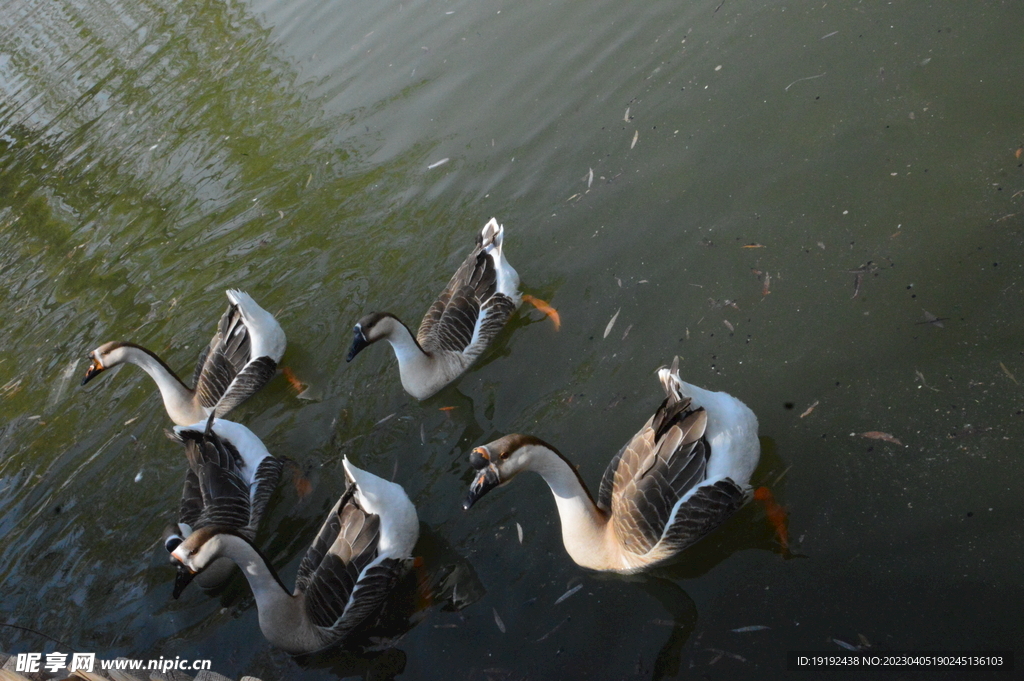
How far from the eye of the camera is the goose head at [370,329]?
639 cm

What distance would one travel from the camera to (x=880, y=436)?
15.8ft

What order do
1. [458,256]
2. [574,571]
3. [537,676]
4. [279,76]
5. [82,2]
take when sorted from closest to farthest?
[537,676] → [574,571] → [458,256] → [279,76] → [82,2]

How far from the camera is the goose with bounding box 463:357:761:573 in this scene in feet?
15.6

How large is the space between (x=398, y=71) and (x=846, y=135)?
6.26 metres

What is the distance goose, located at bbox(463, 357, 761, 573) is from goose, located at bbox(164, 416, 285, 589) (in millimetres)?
2518

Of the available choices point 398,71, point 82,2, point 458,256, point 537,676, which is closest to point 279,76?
point 398,71

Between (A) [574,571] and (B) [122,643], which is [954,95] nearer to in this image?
(A) [574,571]

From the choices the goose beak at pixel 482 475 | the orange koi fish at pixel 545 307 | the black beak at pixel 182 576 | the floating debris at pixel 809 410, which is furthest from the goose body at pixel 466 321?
the floating debris at pixel 809 410

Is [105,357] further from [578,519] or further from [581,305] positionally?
[578,519]

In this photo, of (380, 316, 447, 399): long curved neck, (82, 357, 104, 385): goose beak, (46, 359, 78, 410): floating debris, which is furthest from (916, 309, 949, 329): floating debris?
(46, 359, 78, 410): floating debris

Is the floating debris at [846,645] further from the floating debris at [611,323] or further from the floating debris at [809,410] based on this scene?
the floating debris at [611,323]

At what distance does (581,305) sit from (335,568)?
2.97 m

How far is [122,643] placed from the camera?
19.6ft

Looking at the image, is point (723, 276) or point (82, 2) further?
point (82, 2)
